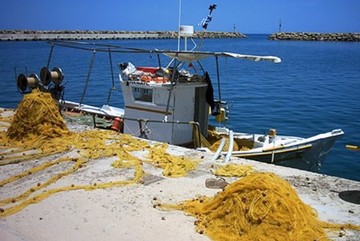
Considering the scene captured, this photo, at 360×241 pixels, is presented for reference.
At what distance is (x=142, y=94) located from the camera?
445 inches

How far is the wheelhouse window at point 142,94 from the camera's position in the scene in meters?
11.2

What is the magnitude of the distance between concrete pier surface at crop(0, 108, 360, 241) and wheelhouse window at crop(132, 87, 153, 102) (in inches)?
136

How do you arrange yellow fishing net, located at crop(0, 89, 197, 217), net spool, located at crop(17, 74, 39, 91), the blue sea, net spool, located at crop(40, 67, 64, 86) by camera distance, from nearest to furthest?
yellow fishing net, located at crop(0, 89, 197, 217) → net spool, located at crop(40, 67, 64, 86) → net spool, located at crop(17, 74, 39, 91) → the blue sea

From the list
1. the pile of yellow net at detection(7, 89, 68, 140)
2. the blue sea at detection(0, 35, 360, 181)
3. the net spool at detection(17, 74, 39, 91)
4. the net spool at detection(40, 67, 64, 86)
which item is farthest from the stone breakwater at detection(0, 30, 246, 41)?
the pile of yellow net at detection(7, 89, 68, 140)

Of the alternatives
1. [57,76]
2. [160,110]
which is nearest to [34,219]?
[160,110]

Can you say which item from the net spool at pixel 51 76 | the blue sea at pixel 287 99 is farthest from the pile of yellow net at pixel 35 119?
the net spool at pixel 51 76

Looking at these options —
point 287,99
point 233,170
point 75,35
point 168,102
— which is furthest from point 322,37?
point 233,170

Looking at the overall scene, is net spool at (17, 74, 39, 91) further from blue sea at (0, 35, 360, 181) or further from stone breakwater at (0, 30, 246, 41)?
stone breakwater at (0, 30, 246, 41)

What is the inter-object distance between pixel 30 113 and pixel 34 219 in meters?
4.65

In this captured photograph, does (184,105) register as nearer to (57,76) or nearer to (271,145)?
(271,145)

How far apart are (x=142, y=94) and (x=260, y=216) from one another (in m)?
6.94

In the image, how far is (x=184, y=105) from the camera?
35.3ft

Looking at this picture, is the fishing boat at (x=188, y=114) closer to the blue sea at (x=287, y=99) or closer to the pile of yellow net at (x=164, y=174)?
the pile of yellow net at (x=164, y=174)

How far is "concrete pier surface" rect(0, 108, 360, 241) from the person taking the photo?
5203mm
